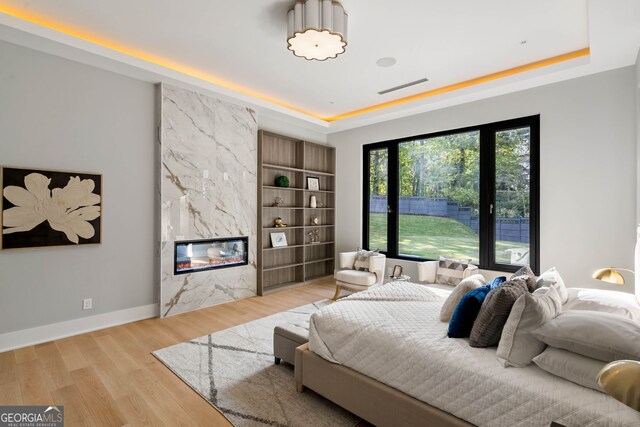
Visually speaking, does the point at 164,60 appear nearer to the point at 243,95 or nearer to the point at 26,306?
the point at 243,95

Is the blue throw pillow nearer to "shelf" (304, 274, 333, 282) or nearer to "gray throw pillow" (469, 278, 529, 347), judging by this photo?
"gray throw pillow" (469, 278, 529, 347)

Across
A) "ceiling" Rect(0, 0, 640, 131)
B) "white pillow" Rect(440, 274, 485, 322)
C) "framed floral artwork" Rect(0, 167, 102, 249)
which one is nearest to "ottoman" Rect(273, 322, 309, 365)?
"white pillow" Rect(440, 274, 485, 322)

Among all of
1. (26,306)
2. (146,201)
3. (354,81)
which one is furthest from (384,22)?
(26,306)

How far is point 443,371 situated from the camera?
5.34 feet

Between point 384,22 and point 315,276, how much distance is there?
14.6 feet

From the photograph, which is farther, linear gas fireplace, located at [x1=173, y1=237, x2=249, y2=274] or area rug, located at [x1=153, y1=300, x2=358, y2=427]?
linear gas fireplace, located at [x1=173, y1=237, x2=249, y2=274]

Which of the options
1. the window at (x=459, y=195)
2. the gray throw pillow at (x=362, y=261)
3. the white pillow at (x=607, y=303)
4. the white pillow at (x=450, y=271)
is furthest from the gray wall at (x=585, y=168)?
the gray throw pillow at (x=362, y=261)

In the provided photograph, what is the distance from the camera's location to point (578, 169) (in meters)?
3.60

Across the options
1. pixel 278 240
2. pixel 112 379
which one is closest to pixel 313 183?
pixel 278 240

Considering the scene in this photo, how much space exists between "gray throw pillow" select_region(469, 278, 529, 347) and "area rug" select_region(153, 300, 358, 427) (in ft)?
3.23

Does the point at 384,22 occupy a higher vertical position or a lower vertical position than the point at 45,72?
higher

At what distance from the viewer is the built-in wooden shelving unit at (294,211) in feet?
17.0

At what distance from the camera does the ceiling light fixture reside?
2510 mm

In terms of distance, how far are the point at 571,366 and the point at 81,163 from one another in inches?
173
